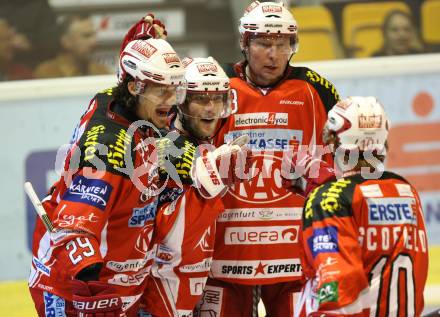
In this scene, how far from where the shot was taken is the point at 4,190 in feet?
21.0

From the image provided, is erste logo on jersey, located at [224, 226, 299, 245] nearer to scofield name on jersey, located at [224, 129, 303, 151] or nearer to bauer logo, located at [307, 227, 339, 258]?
scofield name on jersey, located at [224, 129, 303, 151]

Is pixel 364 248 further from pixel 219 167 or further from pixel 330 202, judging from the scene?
pixel 219 167

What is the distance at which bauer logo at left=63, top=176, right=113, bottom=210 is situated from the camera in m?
3.88

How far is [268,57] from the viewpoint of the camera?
4707 mm

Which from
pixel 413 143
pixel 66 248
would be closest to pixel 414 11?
pixel 413 143

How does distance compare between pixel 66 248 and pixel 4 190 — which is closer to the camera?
pixel 66 248

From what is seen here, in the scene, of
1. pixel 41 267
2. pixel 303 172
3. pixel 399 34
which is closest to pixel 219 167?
pixel 303 172

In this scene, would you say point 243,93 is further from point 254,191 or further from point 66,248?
point 66,248

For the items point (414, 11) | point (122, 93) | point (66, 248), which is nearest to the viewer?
point (66, 248)

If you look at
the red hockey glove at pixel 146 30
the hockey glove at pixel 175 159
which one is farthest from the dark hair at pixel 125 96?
the red hockey glove at pixel 146 30

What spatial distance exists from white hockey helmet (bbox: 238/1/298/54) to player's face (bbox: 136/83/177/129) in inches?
26.7

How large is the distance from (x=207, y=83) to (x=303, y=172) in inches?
20.1

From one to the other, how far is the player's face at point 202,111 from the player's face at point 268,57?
286 millimetres

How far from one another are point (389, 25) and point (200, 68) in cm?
306
